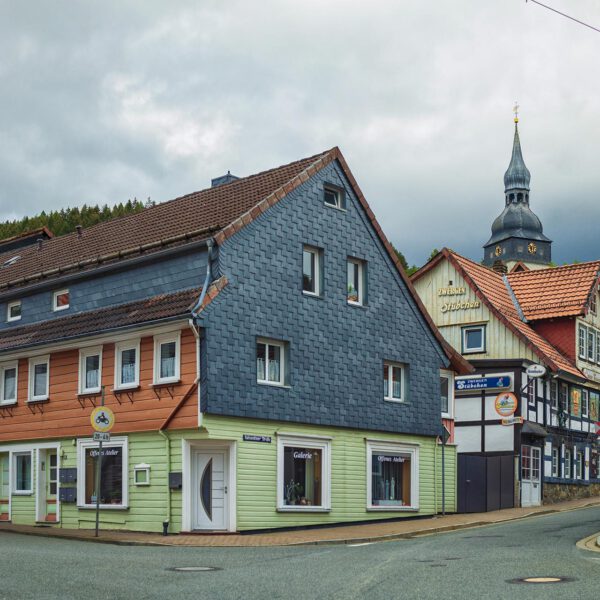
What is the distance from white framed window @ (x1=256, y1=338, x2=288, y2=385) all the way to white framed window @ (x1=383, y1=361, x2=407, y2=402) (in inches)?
185

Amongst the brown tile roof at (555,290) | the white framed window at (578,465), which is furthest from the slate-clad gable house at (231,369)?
the white framed window at (578,465)

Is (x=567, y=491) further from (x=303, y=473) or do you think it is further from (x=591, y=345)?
(x=303, y=473)

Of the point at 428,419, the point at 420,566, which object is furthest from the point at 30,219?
the point at 420,566

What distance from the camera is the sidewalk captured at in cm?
2355

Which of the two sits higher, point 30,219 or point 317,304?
point 30,219

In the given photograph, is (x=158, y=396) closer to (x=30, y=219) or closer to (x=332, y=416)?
(x=332, y=416)

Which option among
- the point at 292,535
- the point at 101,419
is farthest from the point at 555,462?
the point at 101,419

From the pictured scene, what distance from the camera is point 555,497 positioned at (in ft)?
140

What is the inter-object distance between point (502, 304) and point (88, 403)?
2115 cm

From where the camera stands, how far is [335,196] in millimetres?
31703

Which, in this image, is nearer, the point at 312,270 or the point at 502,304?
the point at 312,270

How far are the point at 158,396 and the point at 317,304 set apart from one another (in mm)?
5436

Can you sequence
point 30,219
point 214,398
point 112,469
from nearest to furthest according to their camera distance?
point 214,398 < point 112,469 < point 30,219

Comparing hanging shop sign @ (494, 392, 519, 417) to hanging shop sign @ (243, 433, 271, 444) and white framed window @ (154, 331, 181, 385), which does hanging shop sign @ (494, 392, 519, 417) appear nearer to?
hanging shop sign @ (243, 433, 271, 444)
